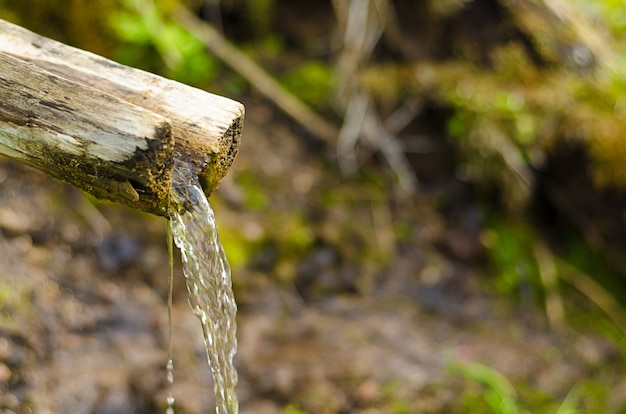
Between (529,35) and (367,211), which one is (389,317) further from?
(529,35)

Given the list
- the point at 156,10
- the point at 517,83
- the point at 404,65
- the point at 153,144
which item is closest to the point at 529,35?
the point at 517,83

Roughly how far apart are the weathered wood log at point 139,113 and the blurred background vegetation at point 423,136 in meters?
2.23

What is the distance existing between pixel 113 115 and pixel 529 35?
3.53 metres

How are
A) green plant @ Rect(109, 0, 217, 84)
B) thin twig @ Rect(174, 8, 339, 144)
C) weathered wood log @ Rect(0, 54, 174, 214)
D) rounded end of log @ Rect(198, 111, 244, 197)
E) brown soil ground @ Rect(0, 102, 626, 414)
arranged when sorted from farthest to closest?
1. thin twig @ Rect(174, 8, 339, 144)
2. green plant @ Rect(109, 0, 217, 84)
3. brown soil ground @ Rect(0, 102, 626, 414)
4. rounded end of log @ Rect(198, 111, 244, 197)
5. weathered wood log @ Rect(0, 54, 174, 214)

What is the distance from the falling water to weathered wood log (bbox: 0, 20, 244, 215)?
58 millimetres

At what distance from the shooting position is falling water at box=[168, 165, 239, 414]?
171 centimetres

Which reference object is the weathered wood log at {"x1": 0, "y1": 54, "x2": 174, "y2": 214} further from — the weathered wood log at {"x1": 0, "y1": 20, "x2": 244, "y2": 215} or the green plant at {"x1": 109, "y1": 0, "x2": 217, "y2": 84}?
the green plant at {"x1": 109, "y1": 0, "x2": 217, "y2": 84}

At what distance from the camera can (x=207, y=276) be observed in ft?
6.98

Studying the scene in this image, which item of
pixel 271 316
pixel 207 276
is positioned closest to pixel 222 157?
pixel 207 276

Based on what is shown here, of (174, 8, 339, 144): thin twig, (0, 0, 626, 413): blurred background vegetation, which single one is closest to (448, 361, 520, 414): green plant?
(0, 0, 626, 413): blurred background vegetation

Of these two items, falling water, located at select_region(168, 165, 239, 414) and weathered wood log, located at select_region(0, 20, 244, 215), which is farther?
falling water, located at select_region(168, 165, 239, 414)

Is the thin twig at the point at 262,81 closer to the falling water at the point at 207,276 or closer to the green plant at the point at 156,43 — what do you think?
the green plant at the point at 156,43

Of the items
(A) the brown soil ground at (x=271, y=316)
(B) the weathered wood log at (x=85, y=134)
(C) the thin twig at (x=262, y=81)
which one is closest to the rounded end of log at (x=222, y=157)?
(B) the weathered wood log at (x=85, y=134)

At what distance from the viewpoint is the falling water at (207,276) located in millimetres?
1711
